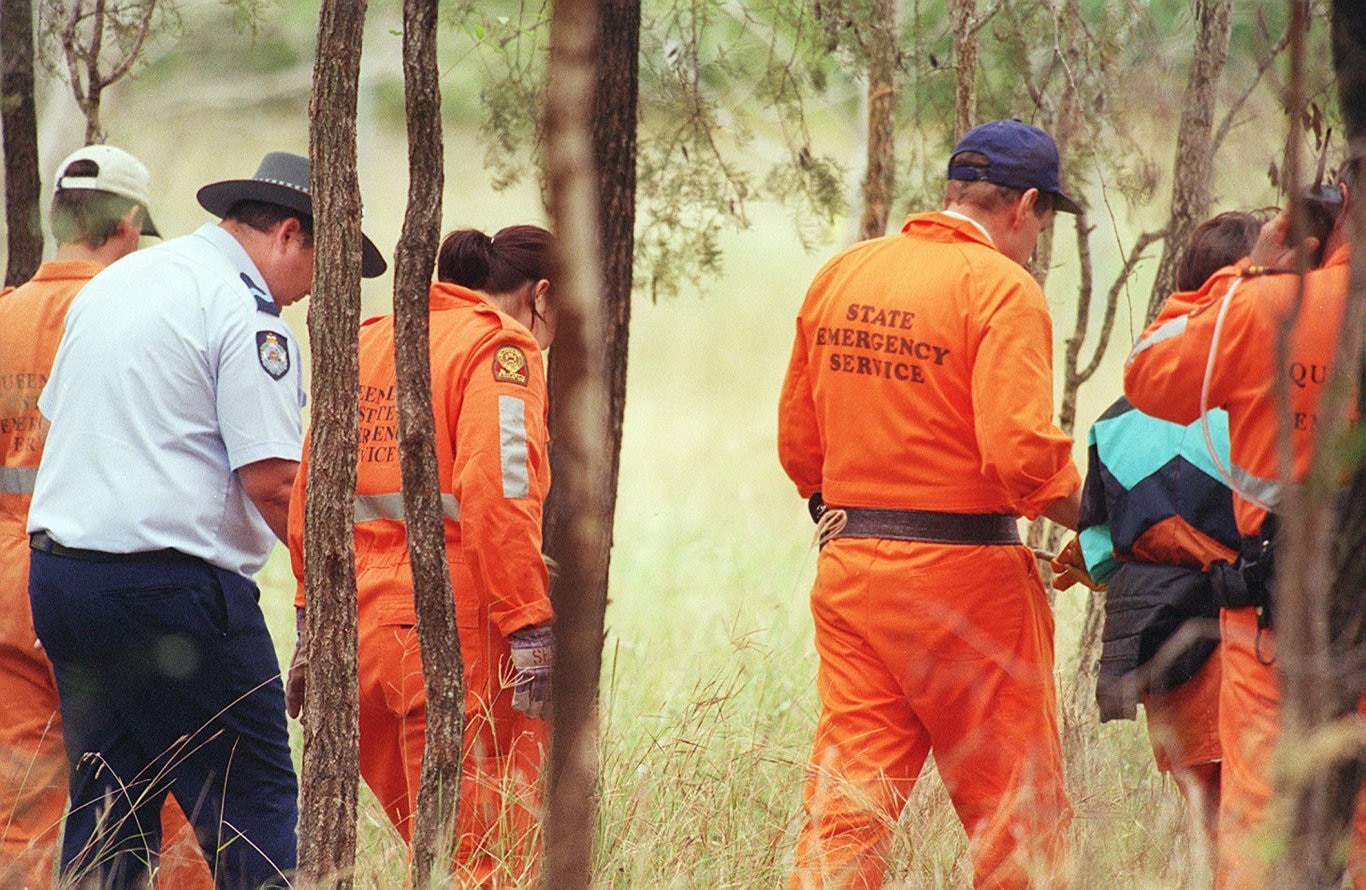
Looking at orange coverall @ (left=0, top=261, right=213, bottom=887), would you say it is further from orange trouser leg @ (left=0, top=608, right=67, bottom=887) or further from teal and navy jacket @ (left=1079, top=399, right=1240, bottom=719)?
teal and navy jacket @ (left=1079, top=399, right=1240, bottom=719)

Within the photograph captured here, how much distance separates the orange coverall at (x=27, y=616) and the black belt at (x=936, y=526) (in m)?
1.87

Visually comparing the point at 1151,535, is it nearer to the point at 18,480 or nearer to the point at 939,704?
the point at 939,704

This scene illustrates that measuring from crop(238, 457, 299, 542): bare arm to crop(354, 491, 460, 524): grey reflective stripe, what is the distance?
16 cm

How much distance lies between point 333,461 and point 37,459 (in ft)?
5.34

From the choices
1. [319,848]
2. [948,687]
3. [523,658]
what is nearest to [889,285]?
[948,687]

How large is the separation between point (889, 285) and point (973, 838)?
50.6 inches

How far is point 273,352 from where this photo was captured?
11.5ft

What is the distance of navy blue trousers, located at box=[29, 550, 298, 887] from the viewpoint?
345cm

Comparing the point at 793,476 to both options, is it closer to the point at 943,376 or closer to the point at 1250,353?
the point at 943,376

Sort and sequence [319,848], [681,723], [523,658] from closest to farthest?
[319,848] < [523,658] < [681,723]

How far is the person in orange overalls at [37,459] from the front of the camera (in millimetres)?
4039

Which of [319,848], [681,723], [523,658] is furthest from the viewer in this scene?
[681,723]

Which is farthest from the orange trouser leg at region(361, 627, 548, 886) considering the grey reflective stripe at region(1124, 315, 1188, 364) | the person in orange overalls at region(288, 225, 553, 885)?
the grey reflective stripe at region(1124, 315, 1188, 364)

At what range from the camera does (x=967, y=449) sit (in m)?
3.62
